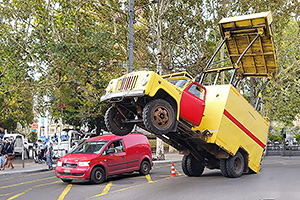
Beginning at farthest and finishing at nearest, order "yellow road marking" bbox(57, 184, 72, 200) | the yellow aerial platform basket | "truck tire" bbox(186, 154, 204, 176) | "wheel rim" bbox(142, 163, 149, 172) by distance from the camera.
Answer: "wheel rim" bbox(142, 163, 149, 172)
"truck tire" bbox(186, 154, 204, 176)
the yellow aerial platform basket
"yellow road marking" bbox(57, 184, 72, 200)

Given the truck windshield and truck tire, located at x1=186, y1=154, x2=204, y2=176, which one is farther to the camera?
truck tire, located at x1=186, y1=154, x2=204, y2=176

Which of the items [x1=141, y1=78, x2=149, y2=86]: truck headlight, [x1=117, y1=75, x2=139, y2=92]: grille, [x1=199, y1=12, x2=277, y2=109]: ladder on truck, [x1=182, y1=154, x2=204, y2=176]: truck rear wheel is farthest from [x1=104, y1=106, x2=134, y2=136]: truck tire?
[x1=199, y1=12, x2=277, y2=109]: ladder on truck

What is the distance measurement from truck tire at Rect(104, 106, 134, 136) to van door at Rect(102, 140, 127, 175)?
2.37 metres

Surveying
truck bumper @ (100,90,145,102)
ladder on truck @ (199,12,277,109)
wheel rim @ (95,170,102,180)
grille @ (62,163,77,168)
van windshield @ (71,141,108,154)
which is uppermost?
ladder on truck @ (199,12,277,109)

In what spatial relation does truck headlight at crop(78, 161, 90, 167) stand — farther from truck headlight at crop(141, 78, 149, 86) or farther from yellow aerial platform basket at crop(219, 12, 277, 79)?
yellow aerial platform basket at crop(219, 12, 277, 79)

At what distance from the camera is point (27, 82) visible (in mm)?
21594

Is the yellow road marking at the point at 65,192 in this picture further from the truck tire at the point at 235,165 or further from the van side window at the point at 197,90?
the truck tire at the point at 235,165

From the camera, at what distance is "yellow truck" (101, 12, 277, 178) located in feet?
32.0

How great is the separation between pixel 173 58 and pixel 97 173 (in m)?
15.8

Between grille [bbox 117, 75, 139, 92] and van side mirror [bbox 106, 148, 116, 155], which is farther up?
grille [bbox 117, 75, 139, 92]

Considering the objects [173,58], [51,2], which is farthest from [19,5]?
[173,58]

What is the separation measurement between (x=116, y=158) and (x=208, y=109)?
3961 millimetres

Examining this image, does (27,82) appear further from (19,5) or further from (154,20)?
(154,20)

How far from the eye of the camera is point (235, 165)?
1262 centimetres
